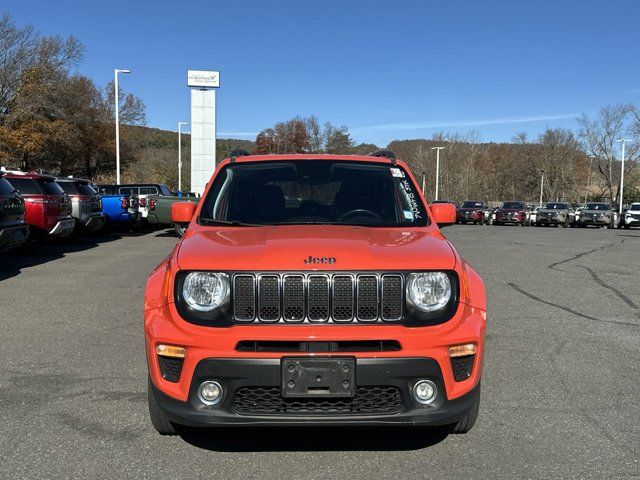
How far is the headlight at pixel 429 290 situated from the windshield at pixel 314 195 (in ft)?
3.36

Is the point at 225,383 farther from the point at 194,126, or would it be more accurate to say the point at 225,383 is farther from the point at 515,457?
the point at 194,126

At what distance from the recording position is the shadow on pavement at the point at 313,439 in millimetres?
3568

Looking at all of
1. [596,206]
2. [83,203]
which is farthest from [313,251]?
[596,206]

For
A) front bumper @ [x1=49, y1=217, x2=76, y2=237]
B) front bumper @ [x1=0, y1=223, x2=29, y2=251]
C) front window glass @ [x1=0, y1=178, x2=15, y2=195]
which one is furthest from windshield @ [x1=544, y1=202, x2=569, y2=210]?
front window glass @ [x1=0, y1=178, x2=15, y2=195]

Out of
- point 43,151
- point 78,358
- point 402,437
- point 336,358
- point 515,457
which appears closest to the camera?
point 336,358

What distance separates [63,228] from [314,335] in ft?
38.4

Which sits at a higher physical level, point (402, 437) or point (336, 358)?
point (336, 358)

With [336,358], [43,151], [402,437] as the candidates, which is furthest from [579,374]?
[43,151]

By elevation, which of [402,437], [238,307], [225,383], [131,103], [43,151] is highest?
[131,103]

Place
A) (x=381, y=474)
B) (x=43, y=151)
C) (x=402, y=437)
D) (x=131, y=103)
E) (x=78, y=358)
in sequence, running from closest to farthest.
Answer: (x=381, y=474) < (x=402, y=437) < (x=78, y=358) < (x=43, y=151) < (x=131, y=103)

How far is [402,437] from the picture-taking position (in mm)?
3734

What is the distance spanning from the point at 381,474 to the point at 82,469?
163 centimetres

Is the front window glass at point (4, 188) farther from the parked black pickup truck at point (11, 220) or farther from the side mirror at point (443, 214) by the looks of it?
the side mirror at point (443, 214)

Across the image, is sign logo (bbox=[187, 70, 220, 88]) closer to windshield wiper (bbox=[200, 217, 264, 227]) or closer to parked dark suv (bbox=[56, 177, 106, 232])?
parked dark suv (bbox=[56, 177, 106, 232])
